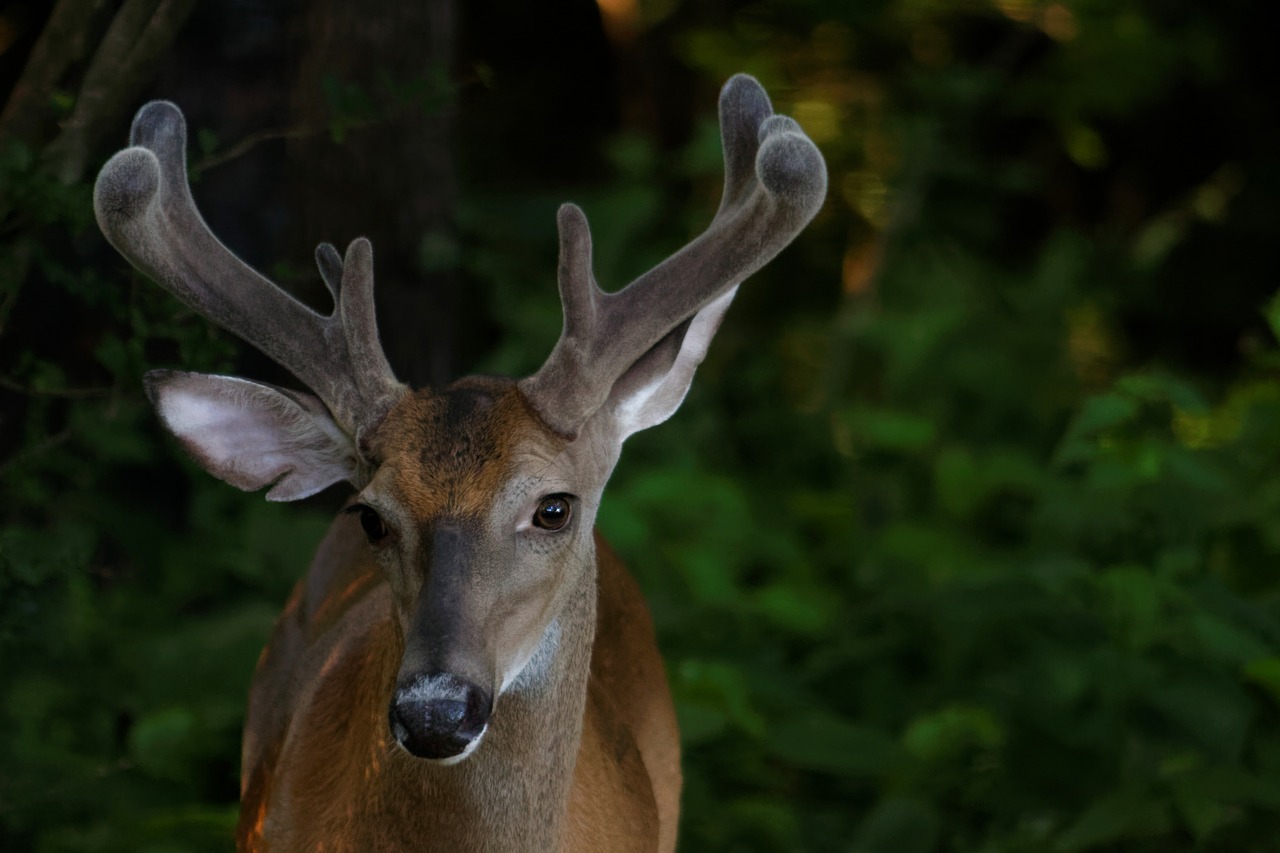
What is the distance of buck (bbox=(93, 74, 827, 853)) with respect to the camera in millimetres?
3121

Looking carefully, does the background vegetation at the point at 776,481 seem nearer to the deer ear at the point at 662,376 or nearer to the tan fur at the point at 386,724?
the tan fur at the point at 386,724

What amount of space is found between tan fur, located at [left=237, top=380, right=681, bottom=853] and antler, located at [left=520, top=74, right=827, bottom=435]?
0.10 meters

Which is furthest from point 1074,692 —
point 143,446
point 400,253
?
point 143,446

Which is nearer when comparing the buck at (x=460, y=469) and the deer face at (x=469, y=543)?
the deer face at (x=469, y=543)

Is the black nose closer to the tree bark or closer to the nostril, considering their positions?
the nostril

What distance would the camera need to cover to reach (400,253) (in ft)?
18.4

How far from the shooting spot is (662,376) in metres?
3.61

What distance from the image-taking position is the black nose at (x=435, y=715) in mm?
2896

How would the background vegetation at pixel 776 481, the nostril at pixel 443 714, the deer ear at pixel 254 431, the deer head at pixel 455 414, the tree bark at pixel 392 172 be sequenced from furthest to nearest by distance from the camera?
1. the tree bark at pixel 392 172
2. the background vegetation at pixel 776 481
3. the deer ear at pixel 254 431
4. the deer head at pixel 455 414
5. the nostril at pixel 443 714

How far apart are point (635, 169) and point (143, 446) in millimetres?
3916

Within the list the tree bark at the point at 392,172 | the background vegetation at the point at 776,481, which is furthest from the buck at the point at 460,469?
the tree bark at the point at 392,172

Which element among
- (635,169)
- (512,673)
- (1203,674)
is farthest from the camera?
(635,169)

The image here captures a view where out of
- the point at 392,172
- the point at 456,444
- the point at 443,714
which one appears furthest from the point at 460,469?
the point at 392,172

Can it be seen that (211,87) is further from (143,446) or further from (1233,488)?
(1233,488)
